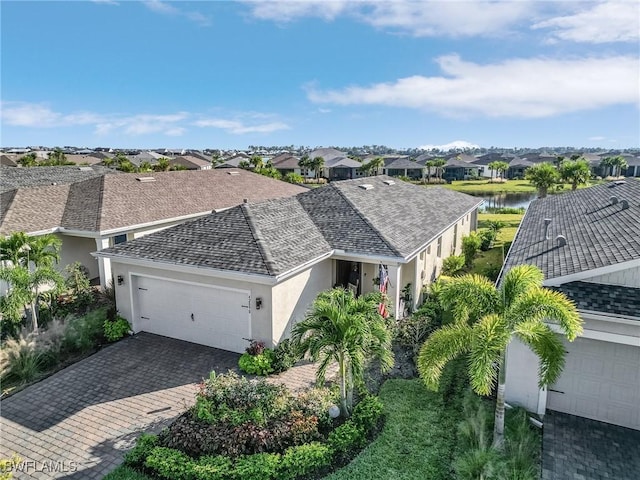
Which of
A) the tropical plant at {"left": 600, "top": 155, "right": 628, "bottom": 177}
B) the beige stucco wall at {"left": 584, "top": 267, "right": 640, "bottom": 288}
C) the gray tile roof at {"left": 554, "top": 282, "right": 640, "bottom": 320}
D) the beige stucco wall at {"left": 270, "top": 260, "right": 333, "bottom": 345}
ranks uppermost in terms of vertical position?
the tropical plant at {"left": 600, "top": 155, "right": 628, "bottom": 177}

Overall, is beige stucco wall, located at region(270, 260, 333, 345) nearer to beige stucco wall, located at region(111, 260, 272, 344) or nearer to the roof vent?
beige stucco wall, located at region(111, 260, 272, 344)

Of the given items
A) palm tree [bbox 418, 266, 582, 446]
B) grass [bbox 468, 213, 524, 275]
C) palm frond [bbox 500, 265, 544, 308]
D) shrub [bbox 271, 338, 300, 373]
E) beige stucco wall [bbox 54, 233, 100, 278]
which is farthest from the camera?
grass [bbox 468, 213, 524, 275]

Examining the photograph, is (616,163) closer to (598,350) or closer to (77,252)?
(598,350)

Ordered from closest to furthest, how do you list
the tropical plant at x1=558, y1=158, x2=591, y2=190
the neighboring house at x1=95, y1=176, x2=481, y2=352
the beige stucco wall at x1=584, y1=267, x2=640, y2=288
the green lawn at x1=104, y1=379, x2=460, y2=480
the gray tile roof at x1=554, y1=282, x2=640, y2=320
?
the green lawn at x1=104, y1=379, x2=460, y2=480 < the gray tile roof at x1=554, y1=282, x2=640, y2=320 < the beige stucco wall at x1=584, y1=267, x2=640, y2=288 < the neighboring house at x1=95, y1=176, x2=481, y2=352 < the tropical plant at x1=558, y1=158, x2=591, y2=190

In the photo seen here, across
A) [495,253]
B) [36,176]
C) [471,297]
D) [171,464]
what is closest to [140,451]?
[171,464]

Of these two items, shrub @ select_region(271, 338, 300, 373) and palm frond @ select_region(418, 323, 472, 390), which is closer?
palm frond @ select_region(418, 323, 472, 390)

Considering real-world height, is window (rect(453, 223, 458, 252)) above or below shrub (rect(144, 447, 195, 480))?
above

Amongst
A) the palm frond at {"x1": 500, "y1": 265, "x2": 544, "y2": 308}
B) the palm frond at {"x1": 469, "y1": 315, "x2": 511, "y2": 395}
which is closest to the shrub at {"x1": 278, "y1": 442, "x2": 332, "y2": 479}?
the palm frond at {"x1": 469, "y1": 315, "x2": 511, "y2": 395}

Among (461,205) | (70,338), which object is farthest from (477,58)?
(70,338)
